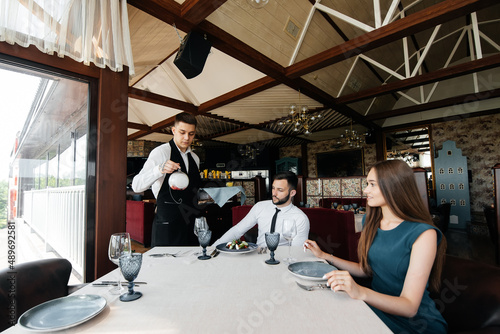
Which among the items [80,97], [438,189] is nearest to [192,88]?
[80,97]

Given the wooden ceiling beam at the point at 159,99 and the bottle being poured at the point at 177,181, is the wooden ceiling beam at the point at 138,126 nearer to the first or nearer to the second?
the wooden ceiling beam at the point at 159,99

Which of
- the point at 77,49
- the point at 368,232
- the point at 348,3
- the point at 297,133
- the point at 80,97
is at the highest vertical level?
the point at 348,3

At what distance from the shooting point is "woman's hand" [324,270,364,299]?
0.89 m

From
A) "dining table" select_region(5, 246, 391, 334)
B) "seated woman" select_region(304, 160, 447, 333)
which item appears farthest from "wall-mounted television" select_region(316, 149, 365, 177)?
"dining table" select_region(5, 246, 391, 334)

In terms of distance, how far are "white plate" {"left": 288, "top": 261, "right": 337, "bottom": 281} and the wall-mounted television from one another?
9665mm

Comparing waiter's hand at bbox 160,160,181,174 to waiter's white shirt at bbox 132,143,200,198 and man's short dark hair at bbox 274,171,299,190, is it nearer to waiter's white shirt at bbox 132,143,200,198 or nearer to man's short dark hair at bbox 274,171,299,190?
waiter's white shirt at bbox 132,143,200,198

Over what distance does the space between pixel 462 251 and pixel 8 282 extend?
608cm

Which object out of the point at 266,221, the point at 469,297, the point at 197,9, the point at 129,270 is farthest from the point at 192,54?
the point at 469,297

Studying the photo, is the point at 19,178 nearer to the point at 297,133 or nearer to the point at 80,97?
the point at 80,97

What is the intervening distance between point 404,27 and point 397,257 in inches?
142

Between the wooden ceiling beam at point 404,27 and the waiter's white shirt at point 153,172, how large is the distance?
321 cm

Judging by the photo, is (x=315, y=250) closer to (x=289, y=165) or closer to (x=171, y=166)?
(x=171, y=166)

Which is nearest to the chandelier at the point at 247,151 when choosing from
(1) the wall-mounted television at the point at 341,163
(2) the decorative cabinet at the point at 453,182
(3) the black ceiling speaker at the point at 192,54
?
(1) the wall-mounted television at the point at 341,163

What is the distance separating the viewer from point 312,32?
492 cm
